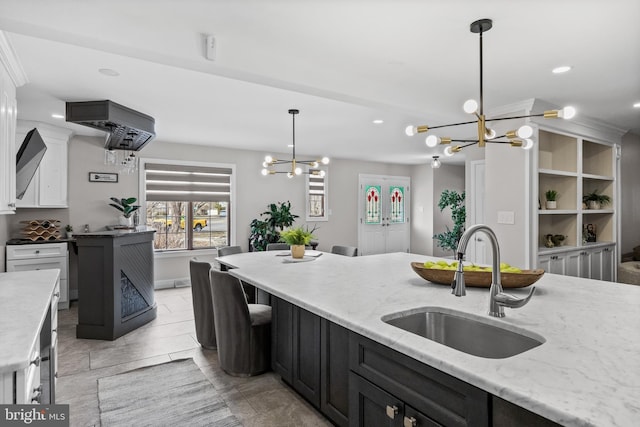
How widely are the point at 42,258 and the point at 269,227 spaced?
3.34 meters

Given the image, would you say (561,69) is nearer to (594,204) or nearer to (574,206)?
(574,206)

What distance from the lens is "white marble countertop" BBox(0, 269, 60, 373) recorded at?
46.5 inches

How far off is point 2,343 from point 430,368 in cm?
145

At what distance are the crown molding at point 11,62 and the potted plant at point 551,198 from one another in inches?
217

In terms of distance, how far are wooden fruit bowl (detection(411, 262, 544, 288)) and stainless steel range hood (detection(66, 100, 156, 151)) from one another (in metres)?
3.42

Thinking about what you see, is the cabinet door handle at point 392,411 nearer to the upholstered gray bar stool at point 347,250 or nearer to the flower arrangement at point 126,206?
the upholstered gray bar stool at point 347,250

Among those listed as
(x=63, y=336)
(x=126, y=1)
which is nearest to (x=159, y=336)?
(x=63, y=336)

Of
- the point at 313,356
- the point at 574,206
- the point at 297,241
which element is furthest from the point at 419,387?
the point at 574,206

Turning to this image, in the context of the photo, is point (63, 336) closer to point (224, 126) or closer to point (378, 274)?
point (224, 126)

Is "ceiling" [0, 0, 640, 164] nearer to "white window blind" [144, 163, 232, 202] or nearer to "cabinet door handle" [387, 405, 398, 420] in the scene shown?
"white window blind" [144, 163, 232, 202]

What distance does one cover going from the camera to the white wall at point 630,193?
19.1ft

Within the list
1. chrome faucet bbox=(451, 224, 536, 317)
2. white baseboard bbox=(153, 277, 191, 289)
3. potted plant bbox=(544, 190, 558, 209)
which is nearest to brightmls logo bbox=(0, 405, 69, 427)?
chrome faucet bbox=(451, 224, 536, 317)

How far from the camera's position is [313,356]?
209 cm

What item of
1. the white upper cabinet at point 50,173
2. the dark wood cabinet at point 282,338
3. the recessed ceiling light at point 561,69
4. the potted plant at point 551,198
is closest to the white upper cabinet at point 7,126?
the dark wood cabinet at point 282,338
